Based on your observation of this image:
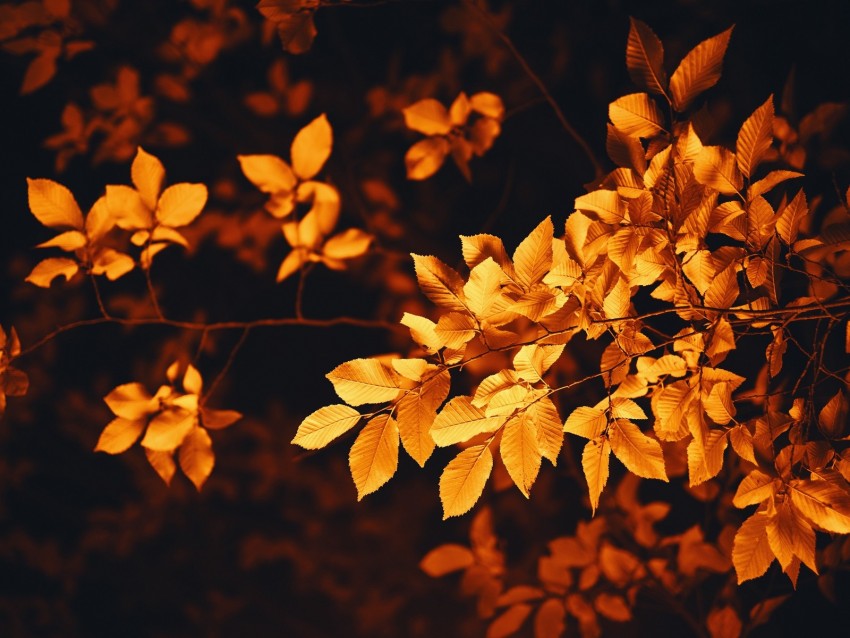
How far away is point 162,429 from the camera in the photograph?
1.18m

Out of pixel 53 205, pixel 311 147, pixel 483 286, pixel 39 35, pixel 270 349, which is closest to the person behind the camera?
pixel 483 286

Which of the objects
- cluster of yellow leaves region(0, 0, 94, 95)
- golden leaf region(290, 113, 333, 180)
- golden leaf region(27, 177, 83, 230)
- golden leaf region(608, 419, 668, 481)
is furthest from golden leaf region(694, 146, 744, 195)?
cluster of yellow leaves region(0, 0, 94, 95)

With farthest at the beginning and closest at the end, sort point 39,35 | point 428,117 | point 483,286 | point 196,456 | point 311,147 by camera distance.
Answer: point 39,35 → point 428,117 → point 311,147 → point 196,456 → point 483,286

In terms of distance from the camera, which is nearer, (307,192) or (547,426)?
(547,426)

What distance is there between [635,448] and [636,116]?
42 cm

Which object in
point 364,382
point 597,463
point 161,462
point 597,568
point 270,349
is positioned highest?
point 364,382

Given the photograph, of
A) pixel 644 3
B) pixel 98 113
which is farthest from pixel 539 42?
pixel 98 113

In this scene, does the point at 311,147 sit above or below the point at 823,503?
above

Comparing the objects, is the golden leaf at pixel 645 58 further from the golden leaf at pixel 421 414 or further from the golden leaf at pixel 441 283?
the golden leaf at pixel 421 414

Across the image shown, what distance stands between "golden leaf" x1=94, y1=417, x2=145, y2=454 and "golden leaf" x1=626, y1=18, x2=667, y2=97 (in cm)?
103

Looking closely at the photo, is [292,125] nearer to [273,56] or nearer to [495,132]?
[273,56]

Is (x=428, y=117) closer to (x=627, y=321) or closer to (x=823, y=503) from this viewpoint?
(x=627, y=321)

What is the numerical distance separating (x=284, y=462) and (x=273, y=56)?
131cm

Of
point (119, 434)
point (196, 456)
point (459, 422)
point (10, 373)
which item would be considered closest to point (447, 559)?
point (196, 456)
